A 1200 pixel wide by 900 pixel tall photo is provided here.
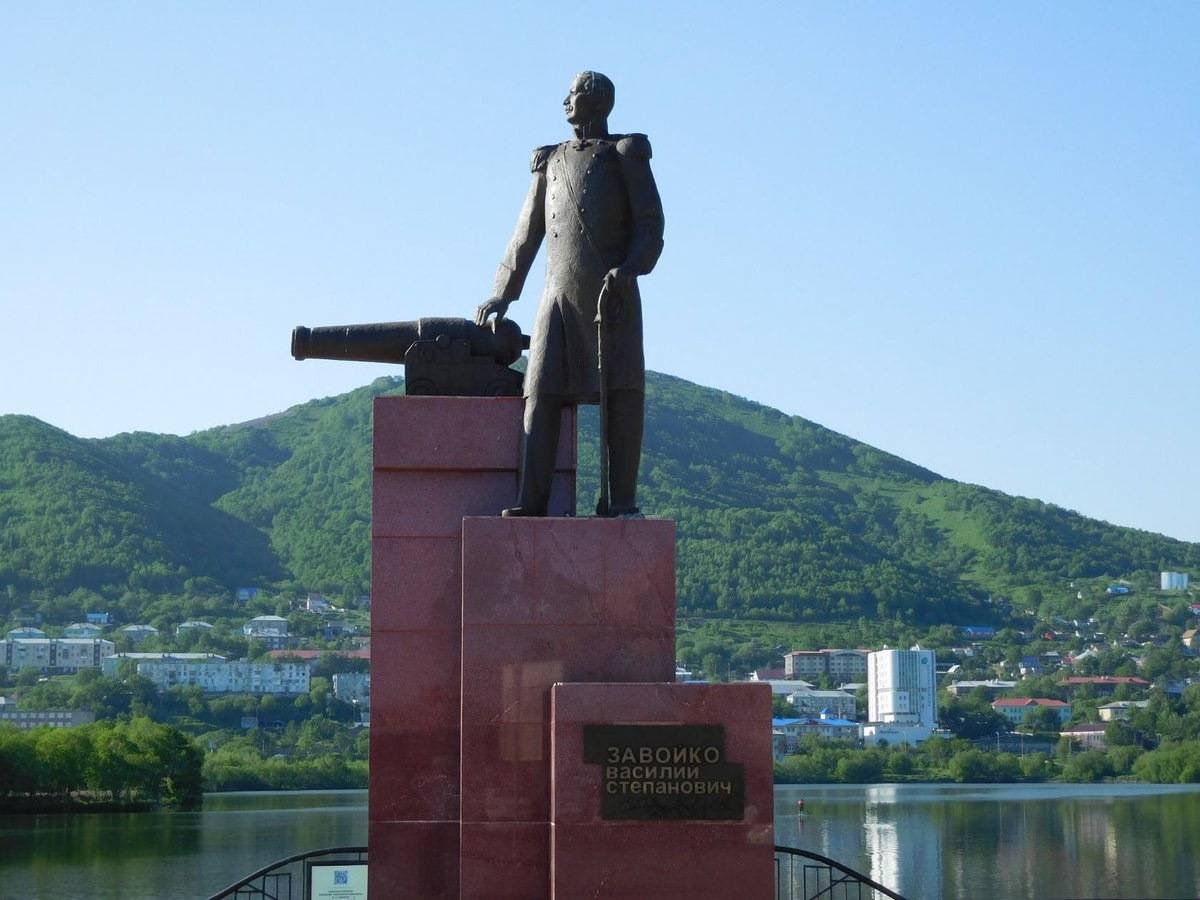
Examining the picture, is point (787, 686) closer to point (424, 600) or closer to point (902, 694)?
point (902, 694)

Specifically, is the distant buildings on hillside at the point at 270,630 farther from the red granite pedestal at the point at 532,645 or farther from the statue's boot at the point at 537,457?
the red granite pedestal at the point at 532,645

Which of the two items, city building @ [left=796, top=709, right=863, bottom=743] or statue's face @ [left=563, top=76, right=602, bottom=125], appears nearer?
statue's face @ [left=563, top=76, right=602, bottom=125]

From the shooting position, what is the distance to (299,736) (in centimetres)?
12131

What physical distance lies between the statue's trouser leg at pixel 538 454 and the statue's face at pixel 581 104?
5.59 feet

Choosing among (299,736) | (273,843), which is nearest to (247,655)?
(299,736)

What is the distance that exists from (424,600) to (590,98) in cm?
306

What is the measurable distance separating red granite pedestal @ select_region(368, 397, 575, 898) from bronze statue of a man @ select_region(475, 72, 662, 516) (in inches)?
9.7

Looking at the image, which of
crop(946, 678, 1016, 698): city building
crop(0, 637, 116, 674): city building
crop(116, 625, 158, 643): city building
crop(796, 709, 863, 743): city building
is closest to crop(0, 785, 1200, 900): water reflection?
crop(796, 709, 863, 743): city building

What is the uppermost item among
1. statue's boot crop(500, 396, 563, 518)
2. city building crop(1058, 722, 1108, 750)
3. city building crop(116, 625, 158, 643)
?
city building crop(116, 625, 158, 643)

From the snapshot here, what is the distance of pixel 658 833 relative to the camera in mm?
9602

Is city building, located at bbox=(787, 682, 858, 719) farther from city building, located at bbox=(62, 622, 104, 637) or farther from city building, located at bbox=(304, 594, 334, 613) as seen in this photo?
city building, located at bbox=(62, 622, 104, 637)

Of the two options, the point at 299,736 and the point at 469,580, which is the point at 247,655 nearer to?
the point at 299,736

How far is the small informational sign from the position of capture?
11.2m

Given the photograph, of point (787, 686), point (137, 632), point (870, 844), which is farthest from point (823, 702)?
point (870, 844)
